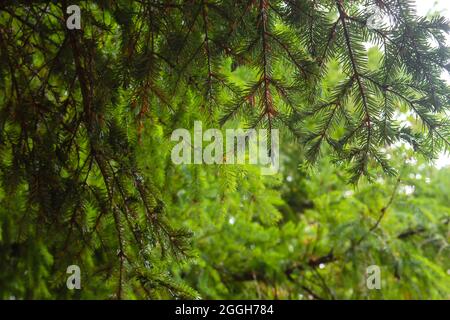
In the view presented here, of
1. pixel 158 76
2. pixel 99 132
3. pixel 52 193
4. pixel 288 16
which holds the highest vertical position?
pixel 288 16

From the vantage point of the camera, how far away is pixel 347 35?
5.85ft

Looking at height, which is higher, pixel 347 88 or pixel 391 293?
pixel 347 88

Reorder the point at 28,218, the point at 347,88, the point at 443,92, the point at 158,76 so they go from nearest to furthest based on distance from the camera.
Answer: the point at 443,92 → the point at 347,88 → the point at 158,76 → the point at 28,218

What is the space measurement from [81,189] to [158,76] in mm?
→ 604

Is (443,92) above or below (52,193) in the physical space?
above

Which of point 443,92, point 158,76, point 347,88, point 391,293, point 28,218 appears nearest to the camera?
point 443,92

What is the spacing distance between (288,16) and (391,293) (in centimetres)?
376

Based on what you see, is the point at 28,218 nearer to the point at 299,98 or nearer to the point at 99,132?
the point at 99,132

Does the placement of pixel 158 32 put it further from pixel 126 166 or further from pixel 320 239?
pixel 320 239

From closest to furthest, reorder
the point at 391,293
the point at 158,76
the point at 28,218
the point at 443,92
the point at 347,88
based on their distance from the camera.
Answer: the point at 443,92 → the point at 347,88 → the point at 158,76 → the point at 28,218 → the point at 391,293

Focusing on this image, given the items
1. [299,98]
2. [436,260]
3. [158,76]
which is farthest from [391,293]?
[158,76]

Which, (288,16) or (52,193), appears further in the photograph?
(52,193)

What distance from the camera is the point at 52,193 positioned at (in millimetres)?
2104

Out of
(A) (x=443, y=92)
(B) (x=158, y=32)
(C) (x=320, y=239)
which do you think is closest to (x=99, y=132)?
(B) (x=158, y=32)
